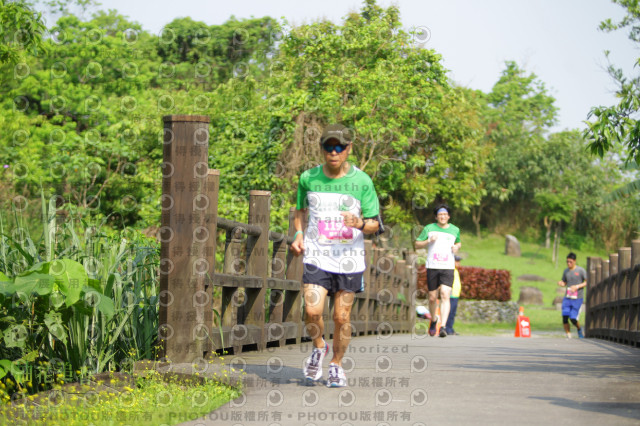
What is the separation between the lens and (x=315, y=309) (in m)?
5.58

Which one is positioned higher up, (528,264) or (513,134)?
(513,134)

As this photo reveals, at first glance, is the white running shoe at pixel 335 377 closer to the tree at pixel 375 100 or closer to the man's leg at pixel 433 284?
Result: the man's leg at pixel 433 284

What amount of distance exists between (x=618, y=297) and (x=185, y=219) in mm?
9176

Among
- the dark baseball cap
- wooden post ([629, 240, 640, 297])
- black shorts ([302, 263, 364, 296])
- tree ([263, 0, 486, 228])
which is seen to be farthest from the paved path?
tree ([263, 0, 486, 228])

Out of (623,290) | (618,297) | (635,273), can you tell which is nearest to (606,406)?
(635,273)

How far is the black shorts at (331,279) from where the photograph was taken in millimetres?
5609

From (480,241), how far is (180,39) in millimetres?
21213

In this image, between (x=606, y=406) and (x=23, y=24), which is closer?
(x=606, y=406)

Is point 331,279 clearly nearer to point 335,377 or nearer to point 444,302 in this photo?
point 335,377

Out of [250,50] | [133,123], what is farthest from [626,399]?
[250,50]

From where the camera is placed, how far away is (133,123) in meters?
28.4

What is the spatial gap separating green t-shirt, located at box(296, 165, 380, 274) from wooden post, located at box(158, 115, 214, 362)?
0.71 meters

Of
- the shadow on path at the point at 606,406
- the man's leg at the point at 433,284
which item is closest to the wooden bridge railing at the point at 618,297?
the man's leg at the point at 433,284

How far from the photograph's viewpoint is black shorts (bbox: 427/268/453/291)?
1255 cm
